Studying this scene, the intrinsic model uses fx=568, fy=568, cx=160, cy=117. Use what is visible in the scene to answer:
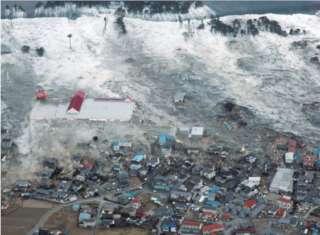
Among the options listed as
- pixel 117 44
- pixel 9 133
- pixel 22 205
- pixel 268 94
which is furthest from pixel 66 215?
pixel 117 44

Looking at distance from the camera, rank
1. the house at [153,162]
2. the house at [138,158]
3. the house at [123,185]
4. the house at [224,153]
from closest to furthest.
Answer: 1. the house at [123,185]
2. the house at [153,162]
3. the house at [138,158]
4. the house at [224,153]

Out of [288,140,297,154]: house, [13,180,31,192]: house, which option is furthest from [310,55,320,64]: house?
[13,180,31,192]: house

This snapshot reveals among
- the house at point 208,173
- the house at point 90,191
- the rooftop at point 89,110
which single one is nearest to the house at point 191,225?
the house at point 208,173

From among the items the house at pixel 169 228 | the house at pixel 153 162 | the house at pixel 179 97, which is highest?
the house at pixel 179 97

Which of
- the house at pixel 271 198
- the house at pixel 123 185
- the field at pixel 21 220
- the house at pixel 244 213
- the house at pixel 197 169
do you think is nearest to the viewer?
the field at pixel 21 220

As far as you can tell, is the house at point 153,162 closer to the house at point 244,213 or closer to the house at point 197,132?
the house at point 197,132

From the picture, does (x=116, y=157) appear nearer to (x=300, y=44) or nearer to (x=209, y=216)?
(x=209, y=216)

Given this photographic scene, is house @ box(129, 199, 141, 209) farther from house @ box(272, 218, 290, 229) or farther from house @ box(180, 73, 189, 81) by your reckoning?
house @ box(180, 73, 189, 81)
